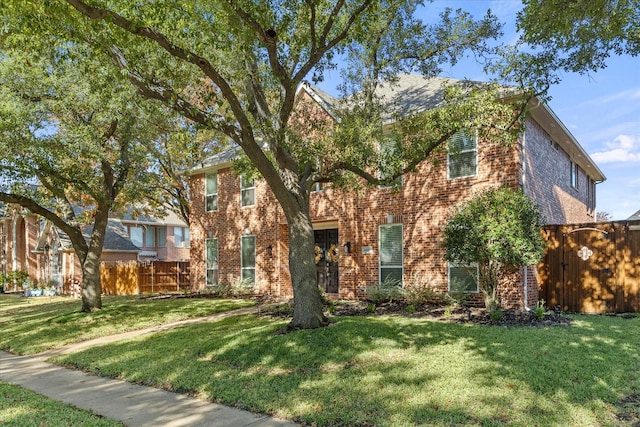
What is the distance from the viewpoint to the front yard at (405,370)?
15.1 feet

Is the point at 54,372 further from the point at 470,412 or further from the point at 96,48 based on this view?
the point at 470,412

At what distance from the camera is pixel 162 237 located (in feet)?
111

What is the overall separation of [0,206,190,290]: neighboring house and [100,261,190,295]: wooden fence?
2.25 metres

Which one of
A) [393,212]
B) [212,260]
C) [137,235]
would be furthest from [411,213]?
[137,235]

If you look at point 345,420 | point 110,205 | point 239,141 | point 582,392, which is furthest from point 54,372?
point 582,392

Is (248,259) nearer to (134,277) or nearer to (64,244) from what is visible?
(134,277)

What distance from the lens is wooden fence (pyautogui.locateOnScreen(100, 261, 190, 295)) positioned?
22.9 meters

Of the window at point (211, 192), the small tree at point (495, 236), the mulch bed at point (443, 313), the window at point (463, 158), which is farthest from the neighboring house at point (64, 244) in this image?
the small tree at point (495, 236)

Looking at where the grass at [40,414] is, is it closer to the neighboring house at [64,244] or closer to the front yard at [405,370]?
the front yard at [405,370]

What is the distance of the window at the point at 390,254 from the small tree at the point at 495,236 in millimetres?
3282

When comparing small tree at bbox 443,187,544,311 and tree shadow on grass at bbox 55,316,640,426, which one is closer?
tree shadow on grass at bbox 55,316,640,426

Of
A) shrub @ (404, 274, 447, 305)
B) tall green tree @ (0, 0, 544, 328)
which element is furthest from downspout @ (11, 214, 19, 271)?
shrub @ (404, 274, 447, 305)

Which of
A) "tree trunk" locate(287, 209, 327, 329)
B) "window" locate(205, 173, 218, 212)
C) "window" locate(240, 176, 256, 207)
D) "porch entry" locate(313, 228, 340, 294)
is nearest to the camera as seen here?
"tree trunk" locate(287, 209, 327, 329)

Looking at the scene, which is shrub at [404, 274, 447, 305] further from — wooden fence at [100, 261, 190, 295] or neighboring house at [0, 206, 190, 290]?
neighboring house at [0, 206, 190, 290]
